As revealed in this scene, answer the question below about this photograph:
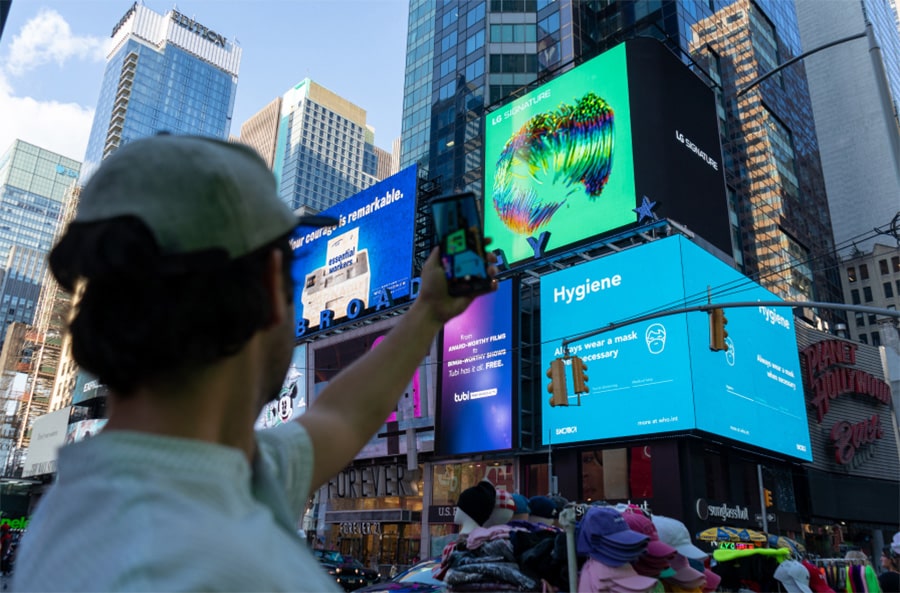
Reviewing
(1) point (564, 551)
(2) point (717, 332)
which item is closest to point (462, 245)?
(1) point (564, 551)

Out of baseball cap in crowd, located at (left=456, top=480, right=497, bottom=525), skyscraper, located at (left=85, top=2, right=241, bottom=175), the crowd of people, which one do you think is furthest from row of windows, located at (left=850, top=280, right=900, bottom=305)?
skyscraper, located at (left=85, top=2, right=241, bottom=175)

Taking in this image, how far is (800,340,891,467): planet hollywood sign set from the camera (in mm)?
35750

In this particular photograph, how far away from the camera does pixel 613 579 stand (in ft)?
13.7

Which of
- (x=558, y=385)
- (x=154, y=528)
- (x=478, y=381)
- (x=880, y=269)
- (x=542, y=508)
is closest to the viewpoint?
(x=154, y=528)

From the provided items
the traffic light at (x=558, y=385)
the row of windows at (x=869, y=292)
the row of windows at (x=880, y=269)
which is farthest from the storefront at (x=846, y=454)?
the row of windows at (x=880, y=269)

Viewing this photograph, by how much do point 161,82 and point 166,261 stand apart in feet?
519

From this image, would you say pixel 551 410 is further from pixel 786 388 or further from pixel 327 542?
pixel 327 542

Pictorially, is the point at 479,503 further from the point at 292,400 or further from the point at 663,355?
the point at 292,400

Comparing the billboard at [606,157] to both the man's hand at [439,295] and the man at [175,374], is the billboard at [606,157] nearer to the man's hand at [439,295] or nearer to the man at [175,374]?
the man's hand at [439,295]

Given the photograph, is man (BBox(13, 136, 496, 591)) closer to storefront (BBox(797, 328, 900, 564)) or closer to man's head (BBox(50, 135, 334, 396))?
man's head (BBox(50, 135, 334, 396))

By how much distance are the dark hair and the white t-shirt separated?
0.10m

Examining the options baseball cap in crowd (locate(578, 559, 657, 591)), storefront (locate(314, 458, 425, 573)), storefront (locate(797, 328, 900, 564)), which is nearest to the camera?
baseball cap in crowd (locate(578, 559, 657, 591))

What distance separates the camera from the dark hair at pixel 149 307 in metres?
0.85

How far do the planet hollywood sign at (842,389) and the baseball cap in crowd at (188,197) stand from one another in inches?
1584
